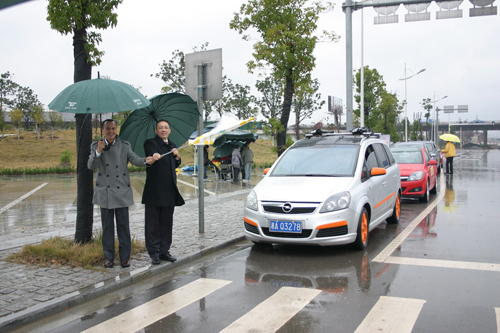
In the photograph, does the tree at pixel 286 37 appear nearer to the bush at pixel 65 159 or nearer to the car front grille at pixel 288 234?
the car front grille at pixel 288 234

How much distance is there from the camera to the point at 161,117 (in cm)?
710

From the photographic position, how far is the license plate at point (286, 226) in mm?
6758

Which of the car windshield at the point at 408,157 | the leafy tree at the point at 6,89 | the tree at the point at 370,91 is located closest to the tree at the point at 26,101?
the leafy tree at the point at 6,89

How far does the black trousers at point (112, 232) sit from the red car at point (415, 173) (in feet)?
28.7

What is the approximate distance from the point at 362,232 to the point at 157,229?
3.15 metres

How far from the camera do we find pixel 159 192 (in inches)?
251

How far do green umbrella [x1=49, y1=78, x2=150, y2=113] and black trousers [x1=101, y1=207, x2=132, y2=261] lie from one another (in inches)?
53.2

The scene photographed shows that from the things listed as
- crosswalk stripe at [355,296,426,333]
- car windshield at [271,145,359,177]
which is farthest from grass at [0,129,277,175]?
crosswalk stripe at [355,296,426,333]

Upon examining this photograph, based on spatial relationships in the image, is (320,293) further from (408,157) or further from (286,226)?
(408,157)

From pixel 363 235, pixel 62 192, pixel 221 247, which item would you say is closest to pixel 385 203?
pixel 363 235

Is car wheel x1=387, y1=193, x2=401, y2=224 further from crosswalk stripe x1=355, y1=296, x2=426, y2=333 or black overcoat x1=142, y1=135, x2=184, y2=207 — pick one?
black overcoat x1=142, y1=135, x2=184, y2=207

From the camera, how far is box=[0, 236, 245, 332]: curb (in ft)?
14.8

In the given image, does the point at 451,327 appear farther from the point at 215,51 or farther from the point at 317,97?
the point at 317,97

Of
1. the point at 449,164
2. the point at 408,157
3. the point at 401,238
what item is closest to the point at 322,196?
the point at 401,238
